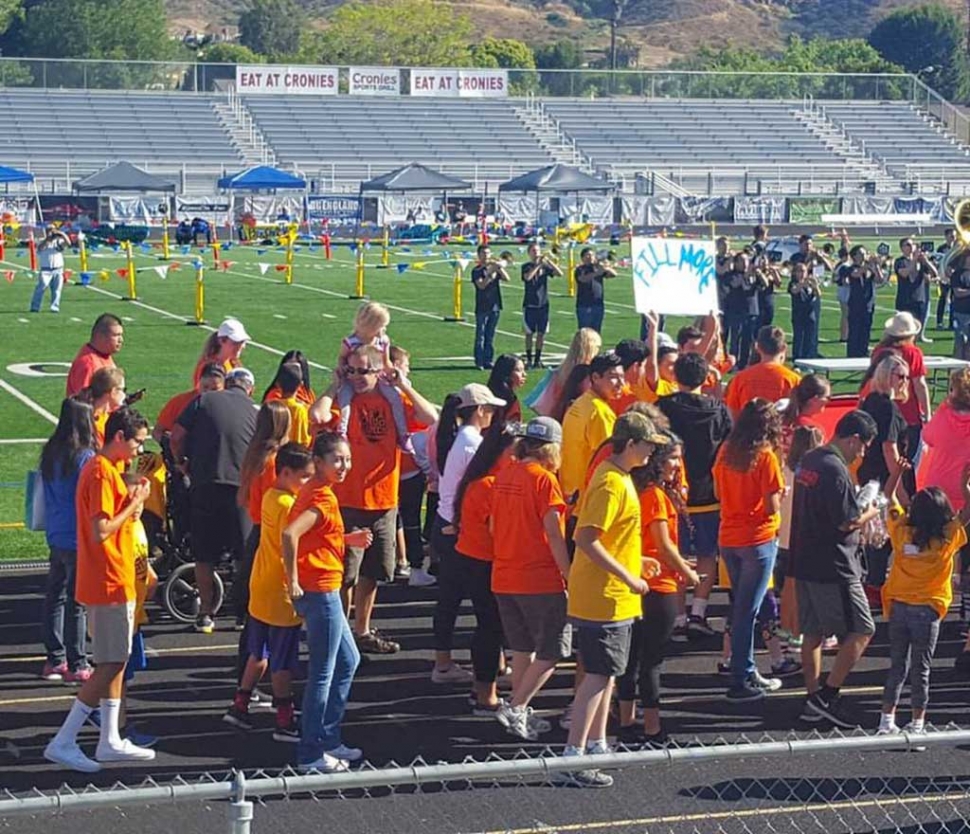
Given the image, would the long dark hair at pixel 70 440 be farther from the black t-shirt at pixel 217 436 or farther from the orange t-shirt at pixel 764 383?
the orange t-shirt at pixel 764 383

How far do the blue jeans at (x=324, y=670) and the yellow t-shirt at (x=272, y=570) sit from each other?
0.74ft

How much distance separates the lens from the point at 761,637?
1069 centimetres

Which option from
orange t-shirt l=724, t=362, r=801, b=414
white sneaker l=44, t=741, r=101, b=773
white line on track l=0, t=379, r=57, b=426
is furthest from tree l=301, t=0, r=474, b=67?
white sneaker l=44, t=741, r=101, b=773

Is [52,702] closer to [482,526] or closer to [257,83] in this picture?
[482,526]

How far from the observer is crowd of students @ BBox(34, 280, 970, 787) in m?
8.23

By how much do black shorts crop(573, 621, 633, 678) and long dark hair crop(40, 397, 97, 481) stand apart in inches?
108

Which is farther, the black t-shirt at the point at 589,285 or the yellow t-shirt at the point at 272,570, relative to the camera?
the black t-shirt at the point at 589,285

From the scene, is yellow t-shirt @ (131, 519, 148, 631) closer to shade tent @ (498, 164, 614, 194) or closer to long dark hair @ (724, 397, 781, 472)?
long dark hair @ (724, 397, 781, 472)

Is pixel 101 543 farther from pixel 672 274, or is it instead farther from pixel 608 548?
pixel 672 274

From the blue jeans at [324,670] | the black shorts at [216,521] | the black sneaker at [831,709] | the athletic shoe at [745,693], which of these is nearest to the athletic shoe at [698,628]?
the athletic shoe at [745,693]

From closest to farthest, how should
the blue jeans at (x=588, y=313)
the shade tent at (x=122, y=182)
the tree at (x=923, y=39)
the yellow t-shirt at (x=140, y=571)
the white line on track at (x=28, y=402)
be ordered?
1. the yellow t-shirt at (x=140, y=571)
2. the white line on track at (x=28, y=402)
3. the blue jeans at (x=588, y=313)
4. the shade tent at (x=122, y=182)
5. the tree at (x=923, y=39)

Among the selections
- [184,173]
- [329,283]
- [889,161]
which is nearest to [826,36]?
[889,161]

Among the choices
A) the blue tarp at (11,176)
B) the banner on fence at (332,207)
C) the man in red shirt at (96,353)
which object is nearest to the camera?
the man in red shirt at (96,353)

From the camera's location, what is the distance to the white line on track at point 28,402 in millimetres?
18964
